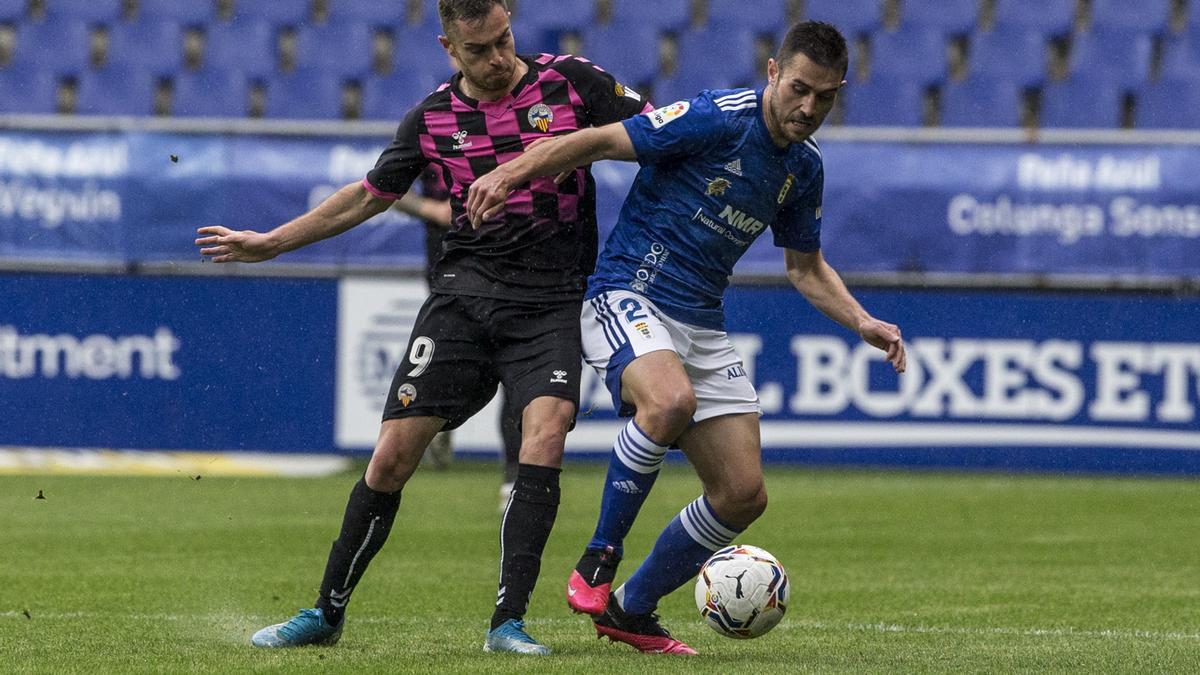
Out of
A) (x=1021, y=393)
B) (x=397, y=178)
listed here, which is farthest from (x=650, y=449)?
(x=1021, y=393)

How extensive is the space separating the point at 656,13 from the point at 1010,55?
3120 mm

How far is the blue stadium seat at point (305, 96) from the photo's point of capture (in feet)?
52.3

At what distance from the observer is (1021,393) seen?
483 inches

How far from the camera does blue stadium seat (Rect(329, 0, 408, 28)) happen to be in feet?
54.3

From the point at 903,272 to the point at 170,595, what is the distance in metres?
6.83

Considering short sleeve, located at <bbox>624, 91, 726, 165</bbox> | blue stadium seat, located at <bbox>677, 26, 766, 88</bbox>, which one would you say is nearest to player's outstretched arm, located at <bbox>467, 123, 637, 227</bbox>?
short sleeve, located at <bbox>624, 91, 726, 165</bbox>

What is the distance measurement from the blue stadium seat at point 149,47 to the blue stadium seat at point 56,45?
0.79 ft

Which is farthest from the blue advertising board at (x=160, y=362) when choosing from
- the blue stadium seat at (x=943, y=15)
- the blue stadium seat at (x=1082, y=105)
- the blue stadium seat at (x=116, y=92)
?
the blue stadium seat at (x=1082, y=105)

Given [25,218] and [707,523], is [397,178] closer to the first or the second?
[707,523]

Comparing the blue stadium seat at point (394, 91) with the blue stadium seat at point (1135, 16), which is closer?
the blue stadium seat at point (394, 91)

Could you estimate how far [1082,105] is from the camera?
15.6 m

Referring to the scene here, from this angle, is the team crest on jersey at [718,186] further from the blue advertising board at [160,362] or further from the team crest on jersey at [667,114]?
the blue advertising board at [160,362]

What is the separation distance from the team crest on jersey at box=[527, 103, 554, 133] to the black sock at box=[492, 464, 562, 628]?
105 cm

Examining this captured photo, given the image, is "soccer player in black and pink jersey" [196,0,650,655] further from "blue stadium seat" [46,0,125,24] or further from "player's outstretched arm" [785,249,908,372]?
"blue stadium seat" [46,0,125,24]
